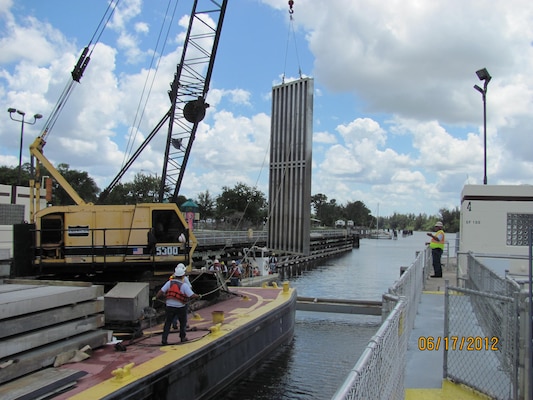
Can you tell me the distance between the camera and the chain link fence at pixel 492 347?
568 cm

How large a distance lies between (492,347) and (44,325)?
637 centimetres

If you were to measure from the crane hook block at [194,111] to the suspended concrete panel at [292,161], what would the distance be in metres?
3.71

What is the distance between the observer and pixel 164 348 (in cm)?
870

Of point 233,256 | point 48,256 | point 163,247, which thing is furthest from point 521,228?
point 233,256

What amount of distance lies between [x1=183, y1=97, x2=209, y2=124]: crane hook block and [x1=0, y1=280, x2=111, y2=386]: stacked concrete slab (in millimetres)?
17399

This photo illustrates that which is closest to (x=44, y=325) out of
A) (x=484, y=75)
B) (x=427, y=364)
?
(x=427, y=364)

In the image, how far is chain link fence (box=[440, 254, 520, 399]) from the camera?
5676mm

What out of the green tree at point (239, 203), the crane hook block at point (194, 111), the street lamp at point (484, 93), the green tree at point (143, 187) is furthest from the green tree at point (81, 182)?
the street lamp at point (484, 93)

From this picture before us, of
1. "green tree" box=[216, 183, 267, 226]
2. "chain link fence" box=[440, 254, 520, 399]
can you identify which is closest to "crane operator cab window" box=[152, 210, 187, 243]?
"chain link fence" box=[440, 254, 520, 399]

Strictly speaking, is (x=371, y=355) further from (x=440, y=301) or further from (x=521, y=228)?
(x=521, y=228)

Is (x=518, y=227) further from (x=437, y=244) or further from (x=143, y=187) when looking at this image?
(x=143, y=187)

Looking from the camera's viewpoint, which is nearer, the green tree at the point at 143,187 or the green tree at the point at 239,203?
the green tree at the point at 143,187
